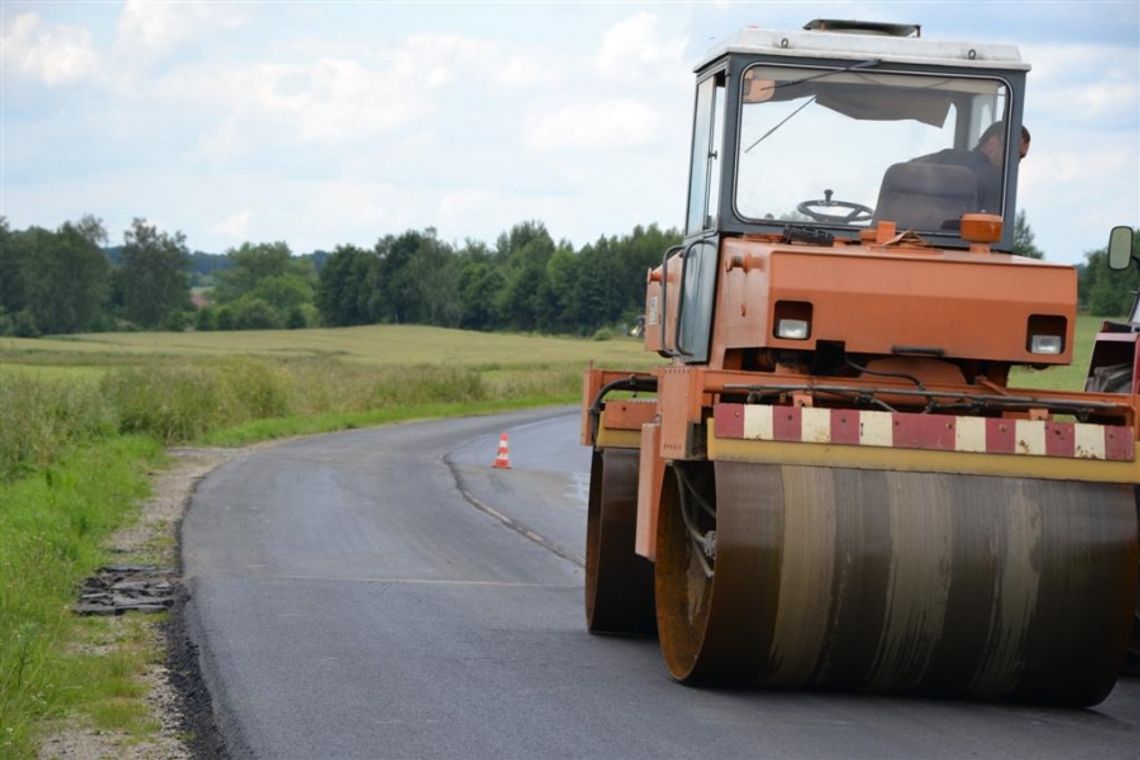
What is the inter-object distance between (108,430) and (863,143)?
2213cm

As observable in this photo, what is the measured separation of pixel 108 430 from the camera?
28594mm

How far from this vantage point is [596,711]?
7418 mm

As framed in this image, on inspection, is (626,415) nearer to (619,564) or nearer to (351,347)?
(619,564)

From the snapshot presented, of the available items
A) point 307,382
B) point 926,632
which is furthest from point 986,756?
point 307,382

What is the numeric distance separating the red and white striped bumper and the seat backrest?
63.1 inches

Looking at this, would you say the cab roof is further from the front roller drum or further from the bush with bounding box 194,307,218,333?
the bush with bounding box 194,307,218,333

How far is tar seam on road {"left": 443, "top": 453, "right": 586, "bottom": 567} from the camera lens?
584 inches

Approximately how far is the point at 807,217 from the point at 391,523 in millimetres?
9579

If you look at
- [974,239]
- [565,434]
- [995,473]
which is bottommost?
[565,434]

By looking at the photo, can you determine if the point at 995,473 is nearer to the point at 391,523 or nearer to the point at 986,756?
the point at 986,756

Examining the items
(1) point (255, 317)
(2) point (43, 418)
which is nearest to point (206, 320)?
(1) point (255, 317)

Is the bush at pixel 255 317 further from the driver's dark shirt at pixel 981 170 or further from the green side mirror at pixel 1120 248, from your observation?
the driver's dark shirt at pixel 981 170

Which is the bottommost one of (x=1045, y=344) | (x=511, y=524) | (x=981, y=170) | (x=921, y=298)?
(x=511, y=524)

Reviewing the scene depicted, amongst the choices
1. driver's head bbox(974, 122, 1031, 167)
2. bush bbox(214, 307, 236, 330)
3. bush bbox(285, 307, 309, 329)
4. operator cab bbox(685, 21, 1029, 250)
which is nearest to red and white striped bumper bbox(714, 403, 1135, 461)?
operator cab bbox(685, 21, 1029, 250)
